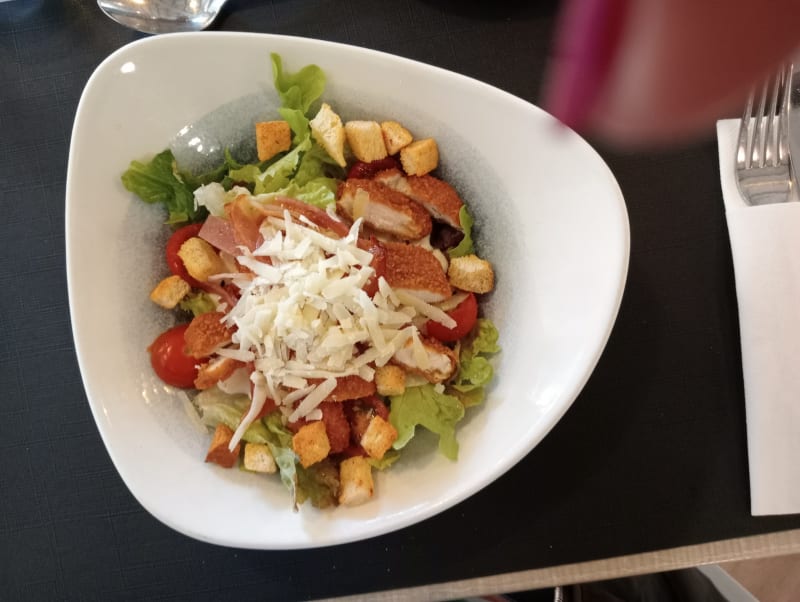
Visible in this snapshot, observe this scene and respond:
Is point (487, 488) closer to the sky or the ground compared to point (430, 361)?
closer to the ground

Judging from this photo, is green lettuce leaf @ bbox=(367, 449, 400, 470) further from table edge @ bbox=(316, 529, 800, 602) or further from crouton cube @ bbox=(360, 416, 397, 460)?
table edge @ bbox=(316, 529, 800, 602)

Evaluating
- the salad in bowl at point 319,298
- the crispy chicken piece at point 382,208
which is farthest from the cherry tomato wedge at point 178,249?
the crispy chicken piece at point 382,208

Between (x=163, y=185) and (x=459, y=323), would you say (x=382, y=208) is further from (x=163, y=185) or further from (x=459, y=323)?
(x=163, y=185)

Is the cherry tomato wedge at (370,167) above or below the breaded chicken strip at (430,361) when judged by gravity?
above

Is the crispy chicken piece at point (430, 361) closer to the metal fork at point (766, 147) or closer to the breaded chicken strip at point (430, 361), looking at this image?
the breaded chicken strip at point (430, 361)

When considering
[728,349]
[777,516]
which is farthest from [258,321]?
[777,516]

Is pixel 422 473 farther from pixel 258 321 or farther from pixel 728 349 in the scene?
pixel 728 349

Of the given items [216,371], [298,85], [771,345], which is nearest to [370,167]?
[298,85]
